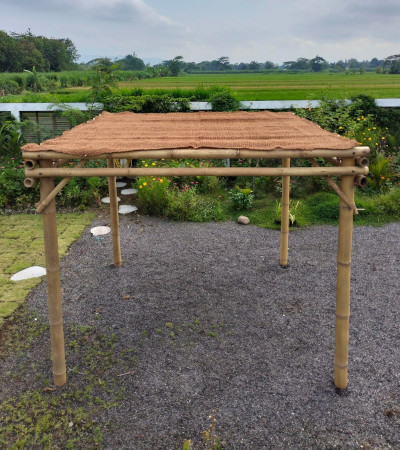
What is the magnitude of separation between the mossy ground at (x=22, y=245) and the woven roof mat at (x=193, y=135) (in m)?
2.19

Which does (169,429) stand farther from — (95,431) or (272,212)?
(272,212)

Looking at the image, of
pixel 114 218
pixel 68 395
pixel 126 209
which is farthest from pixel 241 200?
pixel 68 395

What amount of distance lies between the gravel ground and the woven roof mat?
2.03m

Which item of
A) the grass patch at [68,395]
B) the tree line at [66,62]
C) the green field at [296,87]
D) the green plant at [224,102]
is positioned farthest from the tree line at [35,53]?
the grass patch at [68,395]

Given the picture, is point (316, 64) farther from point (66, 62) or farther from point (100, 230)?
point (100, 230)

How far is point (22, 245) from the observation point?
706 cm

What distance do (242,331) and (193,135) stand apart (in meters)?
2.13

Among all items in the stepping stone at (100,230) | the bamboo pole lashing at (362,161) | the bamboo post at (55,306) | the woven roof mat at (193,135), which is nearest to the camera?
the bamboo pole lashing at (362,161)

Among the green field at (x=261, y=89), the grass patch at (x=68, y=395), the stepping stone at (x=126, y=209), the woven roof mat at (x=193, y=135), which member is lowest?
the grass patch at (x=68, y=395)

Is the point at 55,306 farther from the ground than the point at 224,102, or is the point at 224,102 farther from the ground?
the point at 224,102

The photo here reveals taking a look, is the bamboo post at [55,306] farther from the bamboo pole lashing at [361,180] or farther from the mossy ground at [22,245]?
the bamboo pole lashing at [361,180]

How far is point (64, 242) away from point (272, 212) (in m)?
3.93

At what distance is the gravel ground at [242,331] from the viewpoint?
335 cm

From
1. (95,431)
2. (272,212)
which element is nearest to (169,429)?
(95,431)
